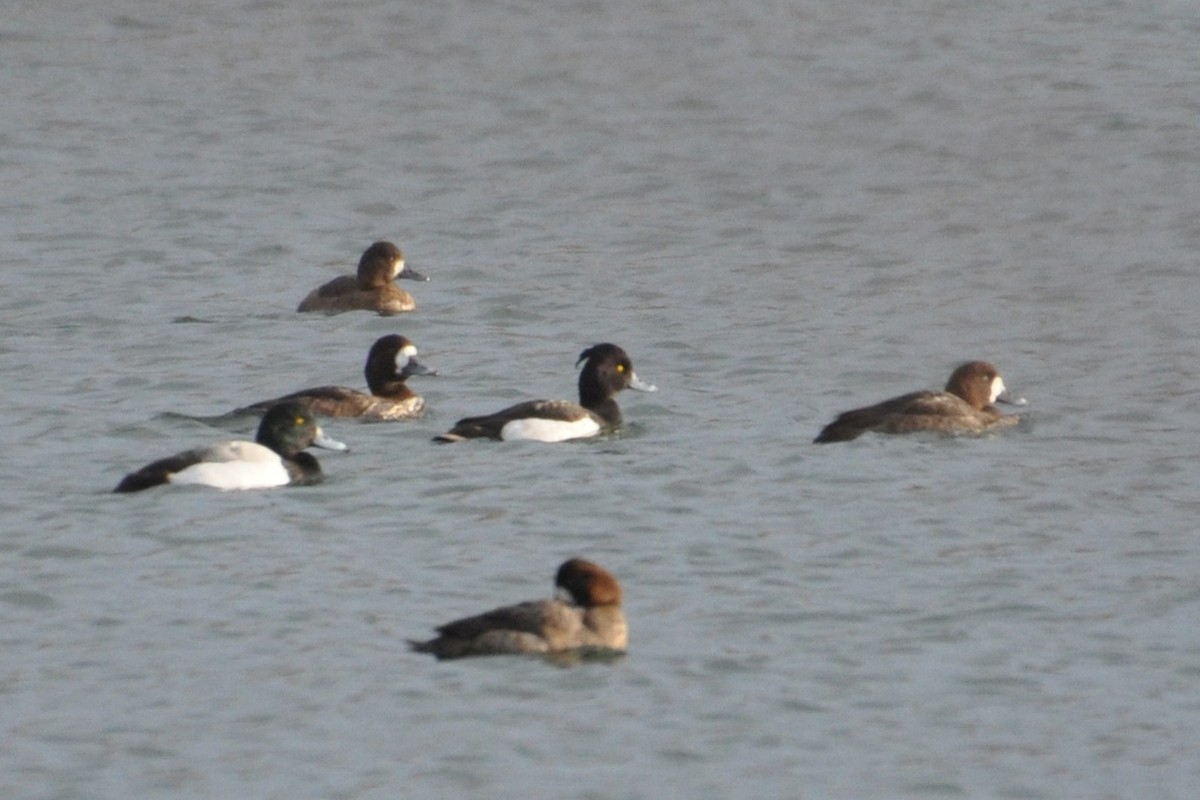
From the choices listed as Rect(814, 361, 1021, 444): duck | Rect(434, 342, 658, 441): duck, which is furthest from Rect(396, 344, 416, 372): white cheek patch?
Rect(814, 361, 1021, 444): duck

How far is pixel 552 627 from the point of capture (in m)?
10.1

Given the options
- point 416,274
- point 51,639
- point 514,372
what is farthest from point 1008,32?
point 51,639

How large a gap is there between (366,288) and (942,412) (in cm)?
548

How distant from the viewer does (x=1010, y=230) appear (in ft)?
67.3

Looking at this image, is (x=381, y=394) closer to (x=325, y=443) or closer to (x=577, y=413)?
(x=577, y=413)

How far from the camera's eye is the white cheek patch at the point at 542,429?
14.4 metres

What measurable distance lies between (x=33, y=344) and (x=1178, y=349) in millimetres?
7626

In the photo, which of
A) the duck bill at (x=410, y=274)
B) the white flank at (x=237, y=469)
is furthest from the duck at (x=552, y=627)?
the duck bill at (x=410, y=274)

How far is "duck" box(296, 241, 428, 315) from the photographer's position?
18.4 m

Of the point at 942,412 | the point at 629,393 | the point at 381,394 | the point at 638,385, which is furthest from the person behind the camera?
the point at 629,393

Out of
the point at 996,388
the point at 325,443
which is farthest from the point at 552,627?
the point at 996,388

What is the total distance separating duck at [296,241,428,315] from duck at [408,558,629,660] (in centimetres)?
835

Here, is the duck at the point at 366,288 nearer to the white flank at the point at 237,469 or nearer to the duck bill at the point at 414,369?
the duck bill at the point at 414,369

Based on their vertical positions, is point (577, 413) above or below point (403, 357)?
below
